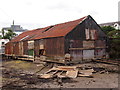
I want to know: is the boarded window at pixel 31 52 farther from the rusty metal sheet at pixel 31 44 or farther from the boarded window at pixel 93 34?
the boarded window at pixel 93 34

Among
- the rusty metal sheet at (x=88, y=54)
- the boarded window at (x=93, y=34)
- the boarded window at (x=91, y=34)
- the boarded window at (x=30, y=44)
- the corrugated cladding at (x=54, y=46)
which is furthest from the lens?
the boarded window at (x=30, y=44)

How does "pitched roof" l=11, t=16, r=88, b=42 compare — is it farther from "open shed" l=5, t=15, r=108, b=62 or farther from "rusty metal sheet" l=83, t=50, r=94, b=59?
"rusty metal sheet" l=83, t=50, r=94, b=59

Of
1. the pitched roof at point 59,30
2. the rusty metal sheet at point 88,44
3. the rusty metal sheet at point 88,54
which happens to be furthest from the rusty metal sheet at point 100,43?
the pitched roof at point 59,30

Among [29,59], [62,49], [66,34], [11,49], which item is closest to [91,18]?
[66,34]

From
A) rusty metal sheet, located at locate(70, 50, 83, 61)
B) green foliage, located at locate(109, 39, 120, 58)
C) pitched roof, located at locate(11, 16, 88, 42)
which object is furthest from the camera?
green foliage, located at locate(109, 39, 120, 58)

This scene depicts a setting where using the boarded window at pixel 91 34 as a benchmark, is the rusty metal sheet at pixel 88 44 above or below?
below

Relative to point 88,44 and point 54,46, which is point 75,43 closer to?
point 88,44

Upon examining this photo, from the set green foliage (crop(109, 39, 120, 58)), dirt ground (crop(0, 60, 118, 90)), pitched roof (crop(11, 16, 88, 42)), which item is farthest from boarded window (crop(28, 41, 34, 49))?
green foliage (crop(109, 39, 120, 58))

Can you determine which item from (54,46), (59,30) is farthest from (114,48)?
(54,46)

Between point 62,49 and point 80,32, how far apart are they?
3.72 meters

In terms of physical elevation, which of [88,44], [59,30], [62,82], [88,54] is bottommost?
[62,82]

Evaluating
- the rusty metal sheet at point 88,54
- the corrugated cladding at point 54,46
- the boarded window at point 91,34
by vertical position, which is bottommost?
the rusty metal sheet at point 88,54

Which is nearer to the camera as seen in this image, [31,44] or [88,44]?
[88,44]

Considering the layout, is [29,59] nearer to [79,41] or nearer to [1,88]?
[79,41]
